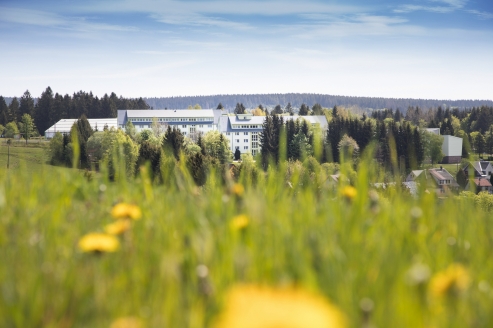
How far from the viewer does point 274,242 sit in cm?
192

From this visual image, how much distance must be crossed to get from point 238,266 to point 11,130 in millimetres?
111320

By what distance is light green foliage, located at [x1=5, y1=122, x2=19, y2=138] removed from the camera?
4055 inches

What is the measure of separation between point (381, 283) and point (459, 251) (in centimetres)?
84

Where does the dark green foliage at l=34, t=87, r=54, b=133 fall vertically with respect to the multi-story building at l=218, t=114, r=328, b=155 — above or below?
above

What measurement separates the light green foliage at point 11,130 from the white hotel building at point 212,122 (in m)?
29.0

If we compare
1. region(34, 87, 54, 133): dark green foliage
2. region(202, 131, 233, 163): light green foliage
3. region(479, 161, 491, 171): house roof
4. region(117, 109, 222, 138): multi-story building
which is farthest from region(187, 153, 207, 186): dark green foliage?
region(117, 109, 222, 138): multi-story building

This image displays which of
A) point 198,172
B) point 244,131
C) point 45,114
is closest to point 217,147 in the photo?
point 244,131

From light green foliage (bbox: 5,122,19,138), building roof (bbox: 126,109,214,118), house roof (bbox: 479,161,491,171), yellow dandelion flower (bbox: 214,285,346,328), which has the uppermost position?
yellow dandelion flower (bbox: 214,285,346,328)

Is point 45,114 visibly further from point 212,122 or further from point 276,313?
point 276,313

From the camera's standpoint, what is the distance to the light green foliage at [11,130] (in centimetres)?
10300

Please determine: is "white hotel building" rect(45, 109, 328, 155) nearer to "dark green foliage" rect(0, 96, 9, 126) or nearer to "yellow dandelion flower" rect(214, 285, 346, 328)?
"dark green foliage" rect(0, 96, 9, 126)

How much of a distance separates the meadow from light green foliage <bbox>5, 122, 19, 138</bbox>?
357ft

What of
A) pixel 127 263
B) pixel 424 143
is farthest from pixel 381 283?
pixel 424 143

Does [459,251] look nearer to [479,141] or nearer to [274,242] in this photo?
[274,242]
